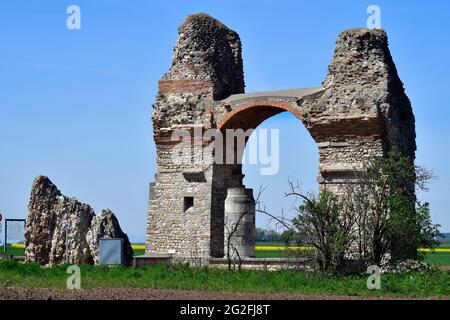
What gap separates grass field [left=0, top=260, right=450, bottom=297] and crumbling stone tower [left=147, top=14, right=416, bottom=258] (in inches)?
204

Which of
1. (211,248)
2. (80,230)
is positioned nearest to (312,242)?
(211,248)

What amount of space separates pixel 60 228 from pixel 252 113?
21.9ft

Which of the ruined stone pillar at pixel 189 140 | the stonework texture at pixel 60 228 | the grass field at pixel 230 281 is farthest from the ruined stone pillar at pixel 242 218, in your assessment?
the grass field at pixel 230 281

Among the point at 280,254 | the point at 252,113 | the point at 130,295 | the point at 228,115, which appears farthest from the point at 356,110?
the point at 130,295

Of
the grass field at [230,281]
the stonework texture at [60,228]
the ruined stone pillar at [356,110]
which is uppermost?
the ruined stone pillar at [356,110]

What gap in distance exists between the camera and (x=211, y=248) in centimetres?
2734

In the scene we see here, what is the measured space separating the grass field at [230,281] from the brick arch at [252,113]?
6.48 metres

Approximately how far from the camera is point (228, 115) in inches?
1087

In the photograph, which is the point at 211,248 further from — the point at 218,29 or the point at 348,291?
the point at 348,291

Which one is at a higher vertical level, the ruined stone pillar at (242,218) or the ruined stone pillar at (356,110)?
the ruined stone pillar at (356,110)

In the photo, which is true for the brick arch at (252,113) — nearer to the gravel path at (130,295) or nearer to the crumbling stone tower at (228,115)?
the crumbling stone tower at (228,115)

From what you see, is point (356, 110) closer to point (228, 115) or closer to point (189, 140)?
point (228, 115)

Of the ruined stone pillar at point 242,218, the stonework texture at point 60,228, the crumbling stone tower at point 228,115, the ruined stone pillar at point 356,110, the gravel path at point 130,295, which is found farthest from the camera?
the ruined stone pillar at point 242,218

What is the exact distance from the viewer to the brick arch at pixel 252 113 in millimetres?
26892
